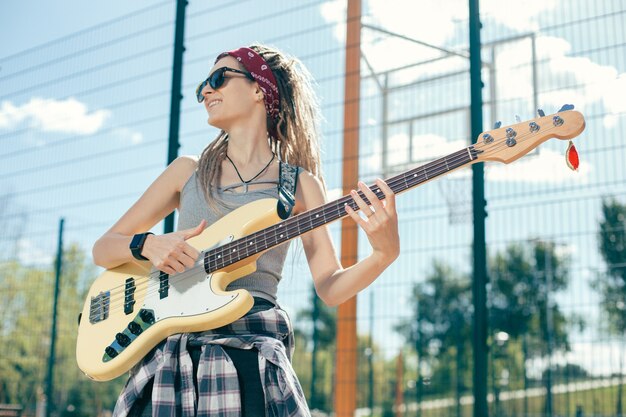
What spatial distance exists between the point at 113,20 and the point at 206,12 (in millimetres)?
1079

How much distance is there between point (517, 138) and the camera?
6.92 feet

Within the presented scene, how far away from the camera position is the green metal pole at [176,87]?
12.0 ft

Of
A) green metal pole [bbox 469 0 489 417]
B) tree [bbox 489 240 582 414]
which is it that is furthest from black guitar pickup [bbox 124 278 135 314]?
tree [bbox 489 240 582 414]

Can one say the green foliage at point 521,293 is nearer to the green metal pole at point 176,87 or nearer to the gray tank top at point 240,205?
the green metal pole at point 176,87

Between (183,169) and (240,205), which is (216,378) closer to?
(240,205)

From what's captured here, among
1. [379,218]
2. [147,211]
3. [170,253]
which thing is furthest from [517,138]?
[147,211]

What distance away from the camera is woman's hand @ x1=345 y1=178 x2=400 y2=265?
203cm

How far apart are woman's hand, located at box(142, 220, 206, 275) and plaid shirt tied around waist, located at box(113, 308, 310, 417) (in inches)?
7.5

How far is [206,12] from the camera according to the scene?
399cm

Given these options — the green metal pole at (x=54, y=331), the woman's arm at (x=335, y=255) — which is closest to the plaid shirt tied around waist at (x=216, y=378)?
the woman's arm at (x=335, y=255)

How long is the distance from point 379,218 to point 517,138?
44cm

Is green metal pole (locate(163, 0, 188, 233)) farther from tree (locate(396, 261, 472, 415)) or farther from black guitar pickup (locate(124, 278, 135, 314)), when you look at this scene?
tree (locate(396, 261, 472, 415))

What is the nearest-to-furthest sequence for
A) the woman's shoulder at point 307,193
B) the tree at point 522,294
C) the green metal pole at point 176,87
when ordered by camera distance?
the woman's shoulder at point 307,193 < the green metal pole at point 176,87 < the tree at point 522,294

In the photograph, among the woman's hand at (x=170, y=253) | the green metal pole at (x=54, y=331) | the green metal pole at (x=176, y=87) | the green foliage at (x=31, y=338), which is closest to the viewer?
the woman's hand at (x=170, y=253)
